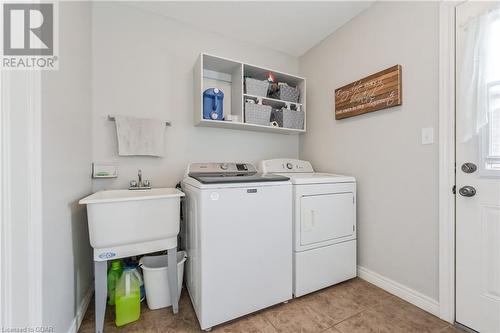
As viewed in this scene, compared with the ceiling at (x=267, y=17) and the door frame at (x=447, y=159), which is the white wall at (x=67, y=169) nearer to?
the ceiling at (x=267, y=17)

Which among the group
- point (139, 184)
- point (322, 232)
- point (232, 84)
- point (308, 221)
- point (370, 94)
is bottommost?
point (322, 232)

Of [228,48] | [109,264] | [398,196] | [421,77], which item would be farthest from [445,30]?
[109,264]

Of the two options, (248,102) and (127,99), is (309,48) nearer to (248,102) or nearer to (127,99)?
(248,102)

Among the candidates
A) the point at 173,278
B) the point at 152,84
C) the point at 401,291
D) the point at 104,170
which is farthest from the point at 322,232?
the point at 152,84

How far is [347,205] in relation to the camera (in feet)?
6.22

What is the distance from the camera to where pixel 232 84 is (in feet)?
Answer: 7.56

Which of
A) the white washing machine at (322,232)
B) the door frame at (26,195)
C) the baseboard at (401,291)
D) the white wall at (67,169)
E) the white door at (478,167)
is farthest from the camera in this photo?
the white washing machine at (322,232)

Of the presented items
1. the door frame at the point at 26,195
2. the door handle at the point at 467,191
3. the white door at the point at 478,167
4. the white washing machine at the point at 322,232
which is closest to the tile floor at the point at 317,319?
the white washing machine at the point at 322,232

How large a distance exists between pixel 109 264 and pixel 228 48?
235 cm

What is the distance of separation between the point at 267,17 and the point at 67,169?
6.74 feet

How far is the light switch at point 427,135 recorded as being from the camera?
4.87ft

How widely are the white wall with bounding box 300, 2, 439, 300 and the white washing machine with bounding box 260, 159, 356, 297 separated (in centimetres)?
18

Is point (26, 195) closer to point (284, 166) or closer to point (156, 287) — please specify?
point (156, 287)

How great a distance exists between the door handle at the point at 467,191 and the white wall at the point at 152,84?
5.83 feet
